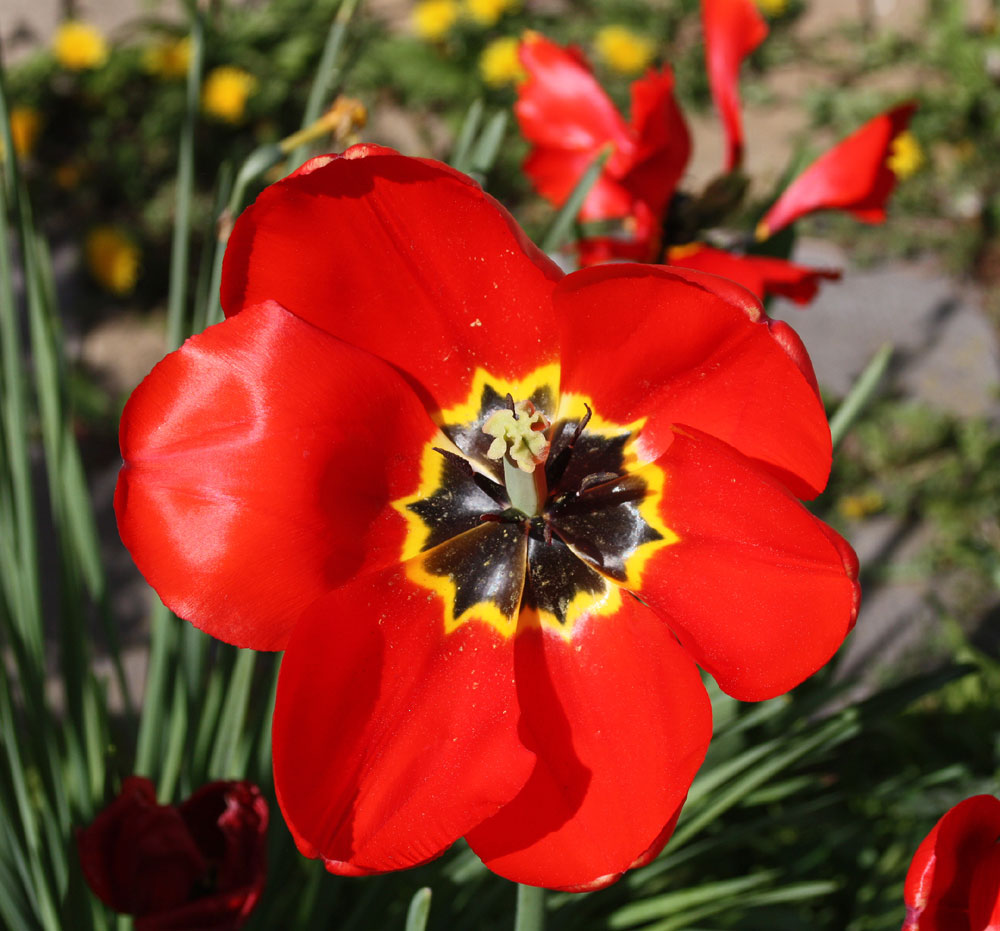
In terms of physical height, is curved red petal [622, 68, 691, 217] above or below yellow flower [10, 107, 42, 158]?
above

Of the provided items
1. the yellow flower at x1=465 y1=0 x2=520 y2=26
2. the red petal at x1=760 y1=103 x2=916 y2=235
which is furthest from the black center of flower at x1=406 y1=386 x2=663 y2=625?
the yellow flower at x1=465 y1=0 x2=520 y2=26

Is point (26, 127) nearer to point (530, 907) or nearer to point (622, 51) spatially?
point (622, 51)

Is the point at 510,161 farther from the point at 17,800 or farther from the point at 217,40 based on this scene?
the point at 17,800

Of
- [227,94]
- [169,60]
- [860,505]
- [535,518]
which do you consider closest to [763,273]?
[535,518]

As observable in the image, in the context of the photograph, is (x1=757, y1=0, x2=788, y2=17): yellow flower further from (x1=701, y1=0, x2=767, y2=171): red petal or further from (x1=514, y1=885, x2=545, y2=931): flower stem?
(x1=514, y1=885, x2=545, y2=931): flower stem

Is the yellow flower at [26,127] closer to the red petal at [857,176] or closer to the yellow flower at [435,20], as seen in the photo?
the yellow flower at [435,20]

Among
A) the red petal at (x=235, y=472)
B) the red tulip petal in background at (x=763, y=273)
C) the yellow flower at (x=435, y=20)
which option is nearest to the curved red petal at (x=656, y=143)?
the red tulip petal in background at (x=763, y=273)
